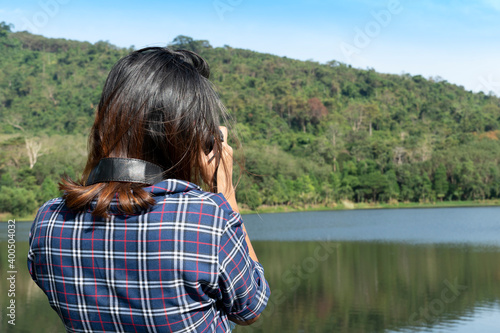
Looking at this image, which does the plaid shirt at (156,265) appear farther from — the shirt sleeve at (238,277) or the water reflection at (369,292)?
the water reflection at (369,292)

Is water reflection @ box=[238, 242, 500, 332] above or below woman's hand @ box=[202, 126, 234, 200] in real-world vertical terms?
below

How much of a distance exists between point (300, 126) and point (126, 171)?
216 ft

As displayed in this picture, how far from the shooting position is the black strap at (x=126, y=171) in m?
0.80

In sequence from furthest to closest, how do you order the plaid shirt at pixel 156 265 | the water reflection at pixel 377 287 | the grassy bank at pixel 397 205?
the grassy bank at pixel 397 205
the water reflection at pixel 377 287
the plaid shirt at pixel 156 265

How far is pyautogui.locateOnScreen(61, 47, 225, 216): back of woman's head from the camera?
84 cm

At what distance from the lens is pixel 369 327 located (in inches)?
312

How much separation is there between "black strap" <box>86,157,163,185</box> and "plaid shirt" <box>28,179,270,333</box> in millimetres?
35

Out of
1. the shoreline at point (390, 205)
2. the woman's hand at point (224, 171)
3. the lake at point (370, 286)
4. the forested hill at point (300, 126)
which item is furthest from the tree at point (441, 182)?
the woman's hand at point (224, 171)

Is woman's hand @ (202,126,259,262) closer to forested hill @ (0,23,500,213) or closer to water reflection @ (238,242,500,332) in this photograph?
water reflection @ (238,242,500,332)

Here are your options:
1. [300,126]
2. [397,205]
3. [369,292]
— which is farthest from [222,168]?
[300,126]

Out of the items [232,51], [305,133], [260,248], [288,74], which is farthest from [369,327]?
[232,51]

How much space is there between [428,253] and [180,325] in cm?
1561

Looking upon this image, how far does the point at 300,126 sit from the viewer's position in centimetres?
6594

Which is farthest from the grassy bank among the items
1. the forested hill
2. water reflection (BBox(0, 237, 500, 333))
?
water reflection (BBox(0, 237, 500, 333))
